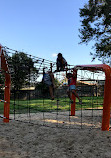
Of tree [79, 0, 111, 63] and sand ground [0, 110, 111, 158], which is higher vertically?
tree [79, 0, 111, 63]

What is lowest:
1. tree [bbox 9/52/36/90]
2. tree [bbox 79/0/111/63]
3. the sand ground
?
the sand ground

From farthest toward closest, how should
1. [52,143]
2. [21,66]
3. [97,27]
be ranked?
[97,27], [21,66], [52,143]

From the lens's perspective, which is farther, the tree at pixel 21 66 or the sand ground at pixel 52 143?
the tree at pixel 21 66

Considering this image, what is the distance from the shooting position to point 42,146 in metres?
4.42

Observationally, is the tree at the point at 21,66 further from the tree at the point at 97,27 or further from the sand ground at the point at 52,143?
the tree at the point at 97,27

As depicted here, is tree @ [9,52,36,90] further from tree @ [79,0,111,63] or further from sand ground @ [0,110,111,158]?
tree @ [79,0,111,63]

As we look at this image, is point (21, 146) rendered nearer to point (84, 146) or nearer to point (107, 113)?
point (84, 146)

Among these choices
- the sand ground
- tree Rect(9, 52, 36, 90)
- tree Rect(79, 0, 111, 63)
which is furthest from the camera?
tree Rect(79, 0, 111, 63)

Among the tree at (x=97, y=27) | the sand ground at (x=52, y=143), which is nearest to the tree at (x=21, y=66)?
the sand ground at (x=52, y=143)

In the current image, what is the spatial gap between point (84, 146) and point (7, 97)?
355 centimetres

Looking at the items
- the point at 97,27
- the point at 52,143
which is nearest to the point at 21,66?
the point at 52,143

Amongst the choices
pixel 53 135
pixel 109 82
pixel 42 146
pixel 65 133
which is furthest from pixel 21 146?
pixel 109 82

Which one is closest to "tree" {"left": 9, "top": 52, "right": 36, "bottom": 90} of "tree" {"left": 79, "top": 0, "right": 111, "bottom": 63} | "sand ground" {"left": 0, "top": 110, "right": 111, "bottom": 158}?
"sand ground" {"left": 0, "top": 110, "right": 111, "bottom": 158}

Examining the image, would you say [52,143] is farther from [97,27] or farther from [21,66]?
[97,27]
